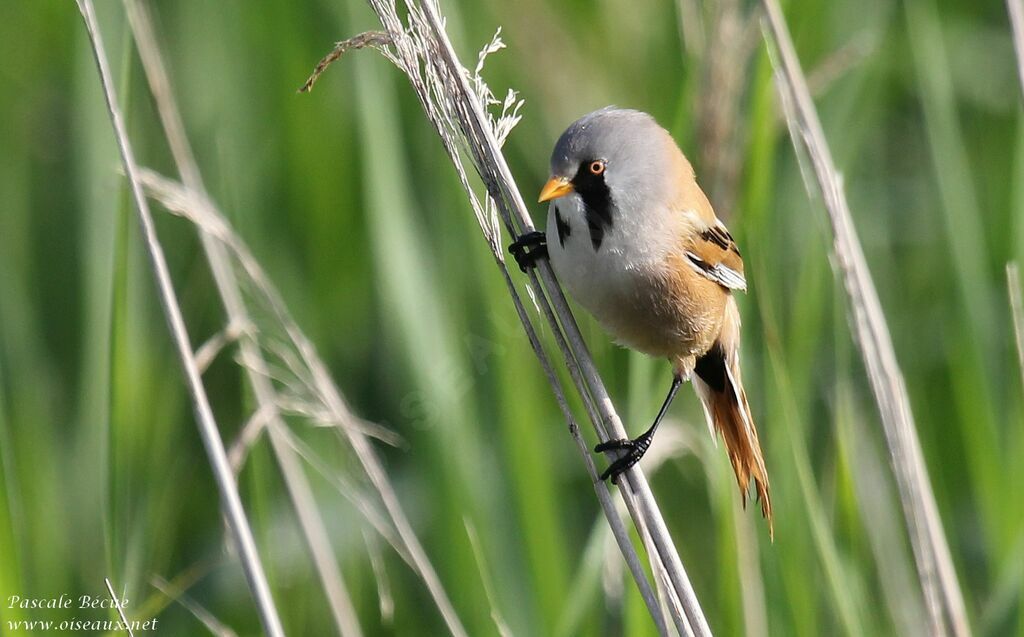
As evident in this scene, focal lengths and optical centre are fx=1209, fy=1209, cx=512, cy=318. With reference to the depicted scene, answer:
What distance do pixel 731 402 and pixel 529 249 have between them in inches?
30.5

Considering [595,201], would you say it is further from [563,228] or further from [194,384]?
[194,384]

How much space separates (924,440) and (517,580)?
54.2 inches

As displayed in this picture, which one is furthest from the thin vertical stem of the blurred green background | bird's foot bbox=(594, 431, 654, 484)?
bird's foot bbox=(594, 431, 654, 484)

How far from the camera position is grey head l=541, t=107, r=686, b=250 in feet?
7.83

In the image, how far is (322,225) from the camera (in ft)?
12.0

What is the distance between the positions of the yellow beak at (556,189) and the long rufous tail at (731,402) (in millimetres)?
782

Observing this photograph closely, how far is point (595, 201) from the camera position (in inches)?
95.8

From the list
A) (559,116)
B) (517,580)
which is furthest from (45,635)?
(559,116)

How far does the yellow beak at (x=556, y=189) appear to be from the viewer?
2.34 meters

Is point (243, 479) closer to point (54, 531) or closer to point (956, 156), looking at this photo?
point (54, 531)

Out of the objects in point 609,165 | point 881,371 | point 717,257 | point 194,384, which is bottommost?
point 881,371

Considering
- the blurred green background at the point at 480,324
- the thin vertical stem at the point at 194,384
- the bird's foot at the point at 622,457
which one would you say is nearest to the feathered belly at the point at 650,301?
the blurred green background at the point at 480,324

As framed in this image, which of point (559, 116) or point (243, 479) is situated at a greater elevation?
point (559, 116)

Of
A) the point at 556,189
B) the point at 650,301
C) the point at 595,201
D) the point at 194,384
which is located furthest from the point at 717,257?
the point at 194,384
